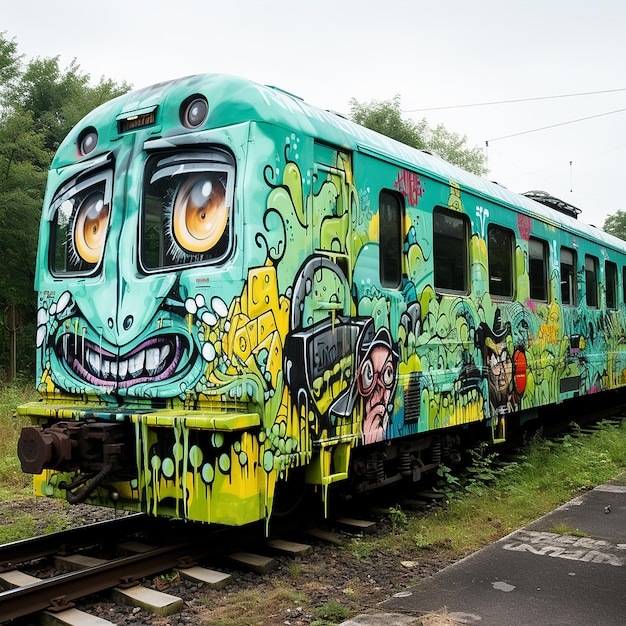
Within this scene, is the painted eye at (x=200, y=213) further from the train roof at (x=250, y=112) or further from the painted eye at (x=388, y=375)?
the painted eye at (x=388, y=375)

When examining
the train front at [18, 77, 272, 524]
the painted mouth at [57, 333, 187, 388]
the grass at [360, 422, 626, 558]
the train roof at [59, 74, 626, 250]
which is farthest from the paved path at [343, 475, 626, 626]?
the train roof at [59, 74, 626, 250]

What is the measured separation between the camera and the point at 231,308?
4613 millimetres

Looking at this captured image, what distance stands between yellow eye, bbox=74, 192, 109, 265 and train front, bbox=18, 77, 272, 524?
0.01 meters

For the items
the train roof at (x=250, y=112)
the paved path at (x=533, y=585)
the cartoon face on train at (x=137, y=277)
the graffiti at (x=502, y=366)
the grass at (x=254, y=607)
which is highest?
the train roof at (x=250, y=112)

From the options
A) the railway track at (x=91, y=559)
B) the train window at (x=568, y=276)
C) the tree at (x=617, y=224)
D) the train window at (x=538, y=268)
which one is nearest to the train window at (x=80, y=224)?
the railway track at (x=91, y=559)

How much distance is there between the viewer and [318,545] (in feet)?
18.4

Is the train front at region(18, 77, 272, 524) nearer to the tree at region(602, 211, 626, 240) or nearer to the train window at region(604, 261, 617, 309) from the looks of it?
the train window at region(604, 261, 617, 309)

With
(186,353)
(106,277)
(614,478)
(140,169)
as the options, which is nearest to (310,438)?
(186,353)

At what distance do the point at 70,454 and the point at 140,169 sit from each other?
6.76 ft

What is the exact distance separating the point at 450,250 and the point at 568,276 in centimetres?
383

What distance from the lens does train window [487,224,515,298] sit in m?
7.65

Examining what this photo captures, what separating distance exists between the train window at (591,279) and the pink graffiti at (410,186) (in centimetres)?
541

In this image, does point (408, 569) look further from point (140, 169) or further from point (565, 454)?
point (565, 454)

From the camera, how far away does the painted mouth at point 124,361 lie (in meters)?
4.86
